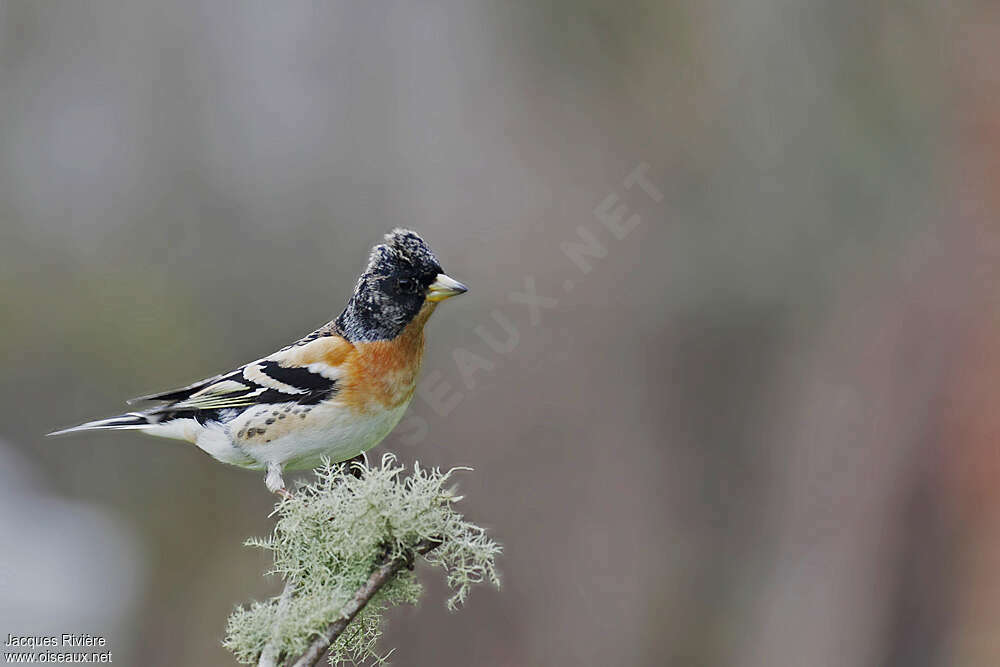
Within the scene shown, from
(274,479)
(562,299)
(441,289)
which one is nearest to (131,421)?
(274,479)

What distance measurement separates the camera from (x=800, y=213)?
4.89m

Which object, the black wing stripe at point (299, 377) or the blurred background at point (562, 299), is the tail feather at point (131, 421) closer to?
the black wing stripe at point (299, 377)

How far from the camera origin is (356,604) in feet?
4.54

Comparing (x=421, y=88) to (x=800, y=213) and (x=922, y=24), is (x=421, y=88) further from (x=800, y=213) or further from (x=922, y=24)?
(x=922, y=24)

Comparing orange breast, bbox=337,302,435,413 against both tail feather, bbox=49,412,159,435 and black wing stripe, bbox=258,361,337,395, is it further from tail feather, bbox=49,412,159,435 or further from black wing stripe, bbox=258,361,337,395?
tail feather, bbox=49,412,159,435

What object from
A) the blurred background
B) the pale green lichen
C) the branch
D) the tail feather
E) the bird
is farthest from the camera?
the blurred background

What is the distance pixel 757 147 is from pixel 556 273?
48.5 inches

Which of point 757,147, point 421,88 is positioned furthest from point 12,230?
point 757,147

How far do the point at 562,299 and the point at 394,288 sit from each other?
9.62 ft

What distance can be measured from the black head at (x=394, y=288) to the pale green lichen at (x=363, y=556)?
453 millimetres

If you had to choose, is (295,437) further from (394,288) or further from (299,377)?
(394,288)

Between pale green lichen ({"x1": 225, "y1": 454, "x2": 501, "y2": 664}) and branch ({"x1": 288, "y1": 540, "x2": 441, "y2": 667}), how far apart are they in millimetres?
12

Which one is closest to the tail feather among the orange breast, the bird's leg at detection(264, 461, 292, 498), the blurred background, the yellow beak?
the bird's leg at detection(264, 461, 292, 498)

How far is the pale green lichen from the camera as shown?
141cm
